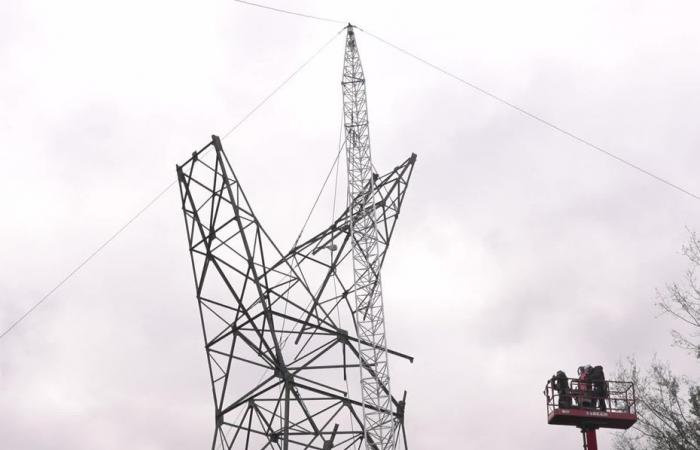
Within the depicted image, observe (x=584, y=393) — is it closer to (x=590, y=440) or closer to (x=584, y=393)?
(x=584, y=393)

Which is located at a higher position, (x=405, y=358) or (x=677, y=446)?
(x=405, y=358)

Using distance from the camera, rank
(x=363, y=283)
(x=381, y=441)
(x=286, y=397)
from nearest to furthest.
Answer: (x=286, y=397) → (x=381, y=441) → (x=363, y=283)

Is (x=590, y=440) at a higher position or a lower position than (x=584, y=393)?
lower

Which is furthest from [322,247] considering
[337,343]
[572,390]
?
[572,390]

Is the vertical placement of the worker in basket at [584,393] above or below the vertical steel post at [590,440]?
above

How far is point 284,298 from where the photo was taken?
43906 millimetres

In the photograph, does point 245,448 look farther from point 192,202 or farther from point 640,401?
point 640,401

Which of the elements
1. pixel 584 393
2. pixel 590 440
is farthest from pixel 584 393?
pixel 590 440

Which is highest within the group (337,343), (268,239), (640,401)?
(268,239)

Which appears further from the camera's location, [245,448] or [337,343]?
[337,343]

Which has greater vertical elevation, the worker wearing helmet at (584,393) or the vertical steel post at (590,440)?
the worker wearing helmet at (584,393)

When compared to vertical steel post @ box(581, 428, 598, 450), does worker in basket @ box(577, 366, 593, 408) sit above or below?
above

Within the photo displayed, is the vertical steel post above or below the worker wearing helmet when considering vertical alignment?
below

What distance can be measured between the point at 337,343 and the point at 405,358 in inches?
169
